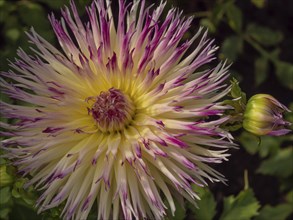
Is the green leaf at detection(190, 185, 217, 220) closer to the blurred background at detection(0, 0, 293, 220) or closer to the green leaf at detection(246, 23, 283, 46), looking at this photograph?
the blurred background at detection(0, 0, 293, 220)

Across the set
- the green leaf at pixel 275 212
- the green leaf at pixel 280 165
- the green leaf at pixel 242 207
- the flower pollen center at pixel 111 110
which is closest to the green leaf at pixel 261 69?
the green leaf at pixel 280 165

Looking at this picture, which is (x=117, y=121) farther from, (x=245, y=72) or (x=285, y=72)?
(x=245, y=72)

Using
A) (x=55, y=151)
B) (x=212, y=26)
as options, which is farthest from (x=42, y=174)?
(x=212, y=26)

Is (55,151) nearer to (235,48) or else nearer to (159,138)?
(159,138)

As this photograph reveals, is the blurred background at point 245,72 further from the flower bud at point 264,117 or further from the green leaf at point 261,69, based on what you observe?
the flower bud at point 264,117

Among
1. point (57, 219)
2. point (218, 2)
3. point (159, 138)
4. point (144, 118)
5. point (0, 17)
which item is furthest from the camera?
point (218, 2)

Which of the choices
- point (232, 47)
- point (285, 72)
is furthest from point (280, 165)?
point (232, 47)

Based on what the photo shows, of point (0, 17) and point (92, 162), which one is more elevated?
point (0, 17)
